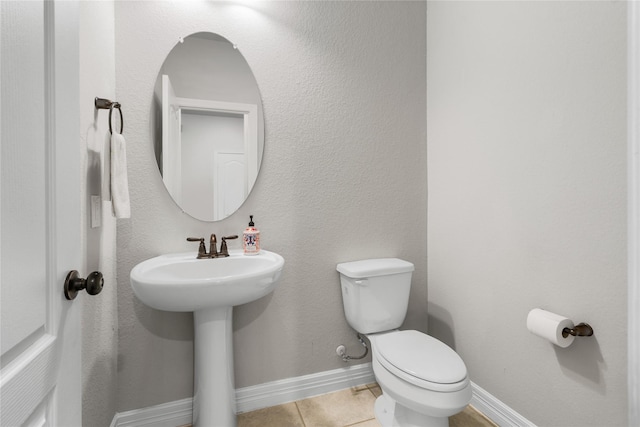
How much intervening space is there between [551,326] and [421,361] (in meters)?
0.50

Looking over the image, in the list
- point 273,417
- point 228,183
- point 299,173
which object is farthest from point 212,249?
point 273,417

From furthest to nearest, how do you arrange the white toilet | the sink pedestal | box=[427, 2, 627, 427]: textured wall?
the sink pedestal → the white toilet → box=[427, 2, 627, 427]: textured wall

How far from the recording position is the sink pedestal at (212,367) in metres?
1.31

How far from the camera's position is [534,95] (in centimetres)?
128

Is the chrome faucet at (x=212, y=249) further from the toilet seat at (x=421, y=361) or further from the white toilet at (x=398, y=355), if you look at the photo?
the toilet seat at (x=421, y=361)

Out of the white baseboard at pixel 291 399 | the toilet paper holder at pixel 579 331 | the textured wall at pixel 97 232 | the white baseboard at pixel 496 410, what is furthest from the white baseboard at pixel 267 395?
the toilet paper holder at pixel 579 331

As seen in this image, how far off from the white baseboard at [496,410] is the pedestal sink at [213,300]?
1.22 meters

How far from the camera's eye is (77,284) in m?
0.65

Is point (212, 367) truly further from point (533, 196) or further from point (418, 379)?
point (533, 196)

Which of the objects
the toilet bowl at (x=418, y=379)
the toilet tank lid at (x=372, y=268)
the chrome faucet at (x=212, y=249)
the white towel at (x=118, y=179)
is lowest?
the toilet bowl at (x=418, y=379)

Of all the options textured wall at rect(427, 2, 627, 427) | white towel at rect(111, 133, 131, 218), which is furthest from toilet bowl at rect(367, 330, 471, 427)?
white towel at rect(111, 133, 131, 218)

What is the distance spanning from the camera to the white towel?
1.18 meters

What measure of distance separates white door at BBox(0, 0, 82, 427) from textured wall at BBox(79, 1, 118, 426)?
1.42ft

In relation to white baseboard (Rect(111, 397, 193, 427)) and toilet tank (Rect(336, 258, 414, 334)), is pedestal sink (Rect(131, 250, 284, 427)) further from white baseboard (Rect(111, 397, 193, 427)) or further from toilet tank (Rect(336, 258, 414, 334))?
toilet tank (Rect(336, 258, 414, 334))
